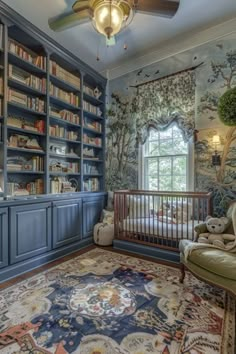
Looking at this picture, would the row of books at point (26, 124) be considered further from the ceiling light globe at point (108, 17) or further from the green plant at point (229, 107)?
the green plant at point (229, 107)

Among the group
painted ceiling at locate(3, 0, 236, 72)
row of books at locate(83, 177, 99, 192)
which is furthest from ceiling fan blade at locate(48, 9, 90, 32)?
row of books at locate(83, 177, 99, 192)

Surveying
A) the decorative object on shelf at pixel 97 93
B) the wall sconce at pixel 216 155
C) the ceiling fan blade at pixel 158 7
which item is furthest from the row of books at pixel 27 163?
the wall sconce at pixel 216 155

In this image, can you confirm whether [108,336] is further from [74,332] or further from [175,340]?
[175,340]

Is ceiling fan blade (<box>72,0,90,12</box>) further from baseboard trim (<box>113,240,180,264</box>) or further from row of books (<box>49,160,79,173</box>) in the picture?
baseboard trim (<box>113,240,180,264</box>)

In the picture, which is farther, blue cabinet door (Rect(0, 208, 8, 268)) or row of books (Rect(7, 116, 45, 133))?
row of books (Rect(7, 116, 45, 133))

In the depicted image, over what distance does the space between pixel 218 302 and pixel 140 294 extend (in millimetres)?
702

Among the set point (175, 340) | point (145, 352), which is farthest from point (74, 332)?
point (175, 340)

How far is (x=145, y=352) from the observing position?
1350 mm

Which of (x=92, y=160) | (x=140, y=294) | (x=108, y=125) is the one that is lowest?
(x=140, y=294)

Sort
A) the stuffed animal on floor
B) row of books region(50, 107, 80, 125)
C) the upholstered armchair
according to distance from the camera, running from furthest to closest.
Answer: row of books region(50, 107, 80, 125), the stuffed animal on floor, the upholstered armchair

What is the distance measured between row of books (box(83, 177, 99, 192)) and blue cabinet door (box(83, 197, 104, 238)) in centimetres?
24

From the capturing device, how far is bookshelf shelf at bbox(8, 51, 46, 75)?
2629 millimetres

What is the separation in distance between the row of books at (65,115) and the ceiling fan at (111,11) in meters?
1.36

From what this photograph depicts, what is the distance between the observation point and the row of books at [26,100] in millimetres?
2640
